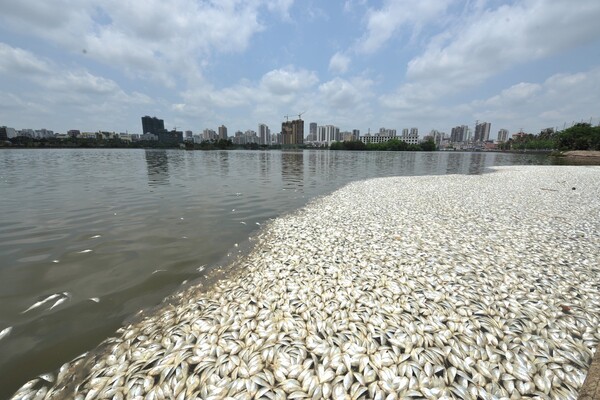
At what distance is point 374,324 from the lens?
5121 millimetres

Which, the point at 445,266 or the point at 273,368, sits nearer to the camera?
the point at 273,368

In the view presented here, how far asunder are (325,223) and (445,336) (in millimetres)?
8056

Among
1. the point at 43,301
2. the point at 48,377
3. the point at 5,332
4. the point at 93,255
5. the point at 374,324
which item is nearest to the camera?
the point at 48,377

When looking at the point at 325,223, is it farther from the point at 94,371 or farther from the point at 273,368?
the point at 94,371

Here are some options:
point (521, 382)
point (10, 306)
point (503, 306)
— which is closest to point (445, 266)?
point (503, 306)

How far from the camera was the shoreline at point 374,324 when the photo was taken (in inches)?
157

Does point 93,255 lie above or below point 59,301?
above

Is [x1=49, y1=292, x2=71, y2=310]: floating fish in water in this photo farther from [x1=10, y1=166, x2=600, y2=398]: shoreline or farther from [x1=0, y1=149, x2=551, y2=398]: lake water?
[x1=10, y1=166, x2=600, y2=398]: shoreline

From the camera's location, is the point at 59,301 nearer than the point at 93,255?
Yes

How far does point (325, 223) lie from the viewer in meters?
12.6

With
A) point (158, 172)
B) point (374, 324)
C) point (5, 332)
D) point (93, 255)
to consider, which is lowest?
point (5, 332)

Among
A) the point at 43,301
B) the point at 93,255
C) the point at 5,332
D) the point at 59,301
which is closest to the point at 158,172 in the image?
the point at 93,255

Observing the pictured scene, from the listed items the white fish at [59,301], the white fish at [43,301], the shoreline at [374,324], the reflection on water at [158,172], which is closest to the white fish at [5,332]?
the white fish at [43,301]

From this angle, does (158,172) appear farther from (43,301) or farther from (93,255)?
(43,301)
